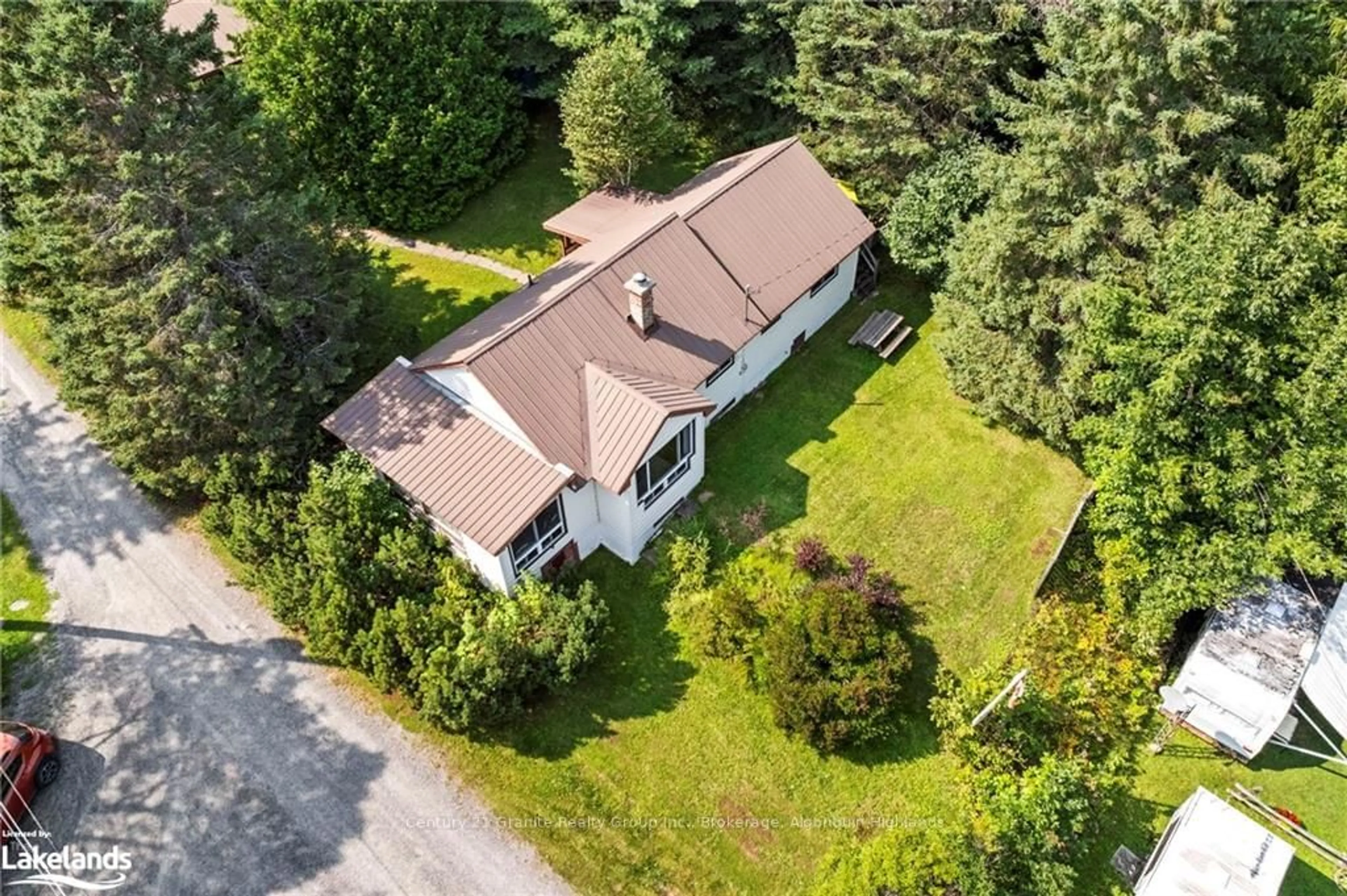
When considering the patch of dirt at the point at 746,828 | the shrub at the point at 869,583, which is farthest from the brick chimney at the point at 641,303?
the patch of dirt at the point at 746,828

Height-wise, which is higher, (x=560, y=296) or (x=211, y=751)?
(x=560, y=296)

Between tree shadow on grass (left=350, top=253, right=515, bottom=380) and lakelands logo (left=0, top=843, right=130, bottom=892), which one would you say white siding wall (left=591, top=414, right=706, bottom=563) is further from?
lakelands logo (left=0, top=843, right=130, bottom=892)

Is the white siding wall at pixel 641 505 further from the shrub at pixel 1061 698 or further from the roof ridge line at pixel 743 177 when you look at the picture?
the shrub at pixel 1061 698

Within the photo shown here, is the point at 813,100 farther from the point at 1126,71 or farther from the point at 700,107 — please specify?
the point at 1126,71

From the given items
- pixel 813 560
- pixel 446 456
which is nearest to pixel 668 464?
pixel 813 560

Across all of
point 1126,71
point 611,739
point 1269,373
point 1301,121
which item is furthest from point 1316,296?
point 611,739

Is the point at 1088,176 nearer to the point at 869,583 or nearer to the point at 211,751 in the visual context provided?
the point at 869,583
